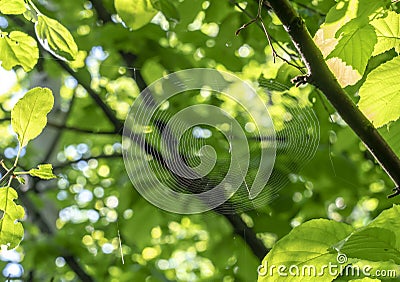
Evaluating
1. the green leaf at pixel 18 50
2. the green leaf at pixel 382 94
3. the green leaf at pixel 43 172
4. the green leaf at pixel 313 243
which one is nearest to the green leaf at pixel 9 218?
the green leaf at pixel 43 172

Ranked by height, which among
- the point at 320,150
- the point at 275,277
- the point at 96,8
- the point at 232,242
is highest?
the point at 275,277

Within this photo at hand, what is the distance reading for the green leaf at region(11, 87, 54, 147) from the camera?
57 centimetres

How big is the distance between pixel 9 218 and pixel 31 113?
0.11 meters

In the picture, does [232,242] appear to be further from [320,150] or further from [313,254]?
[313,254]

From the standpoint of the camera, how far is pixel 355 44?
1.91 ft

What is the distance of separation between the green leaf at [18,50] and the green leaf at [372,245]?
0.45 metres

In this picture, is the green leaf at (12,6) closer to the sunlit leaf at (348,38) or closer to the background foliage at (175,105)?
the background foliage at (175,105)

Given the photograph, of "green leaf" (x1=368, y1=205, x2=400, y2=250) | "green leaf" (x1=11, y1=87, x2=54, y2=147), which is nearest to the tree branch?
"green leaf" (x1=368, y1=205, x2=400, y2=250)

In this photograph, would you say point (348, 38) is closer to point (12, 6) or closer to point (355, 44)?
point (355, 44)

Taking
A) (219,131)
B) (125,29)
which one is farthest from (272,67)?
(125,29)

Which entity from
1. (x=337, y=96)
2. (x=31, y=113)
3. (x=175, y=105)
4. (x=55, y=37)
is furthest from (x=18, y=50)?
(x=175, y=105)

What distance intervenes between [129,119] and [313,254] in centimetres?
70

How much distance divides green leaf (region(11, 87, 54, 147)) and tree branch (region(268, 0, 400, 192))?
0.87ft

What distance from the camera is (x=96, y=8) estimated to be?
154 centimetres
